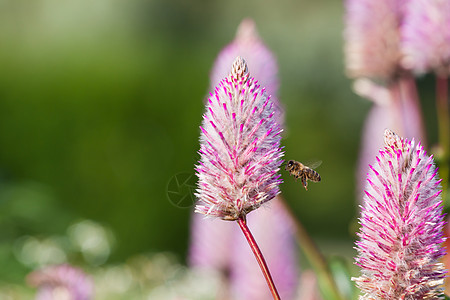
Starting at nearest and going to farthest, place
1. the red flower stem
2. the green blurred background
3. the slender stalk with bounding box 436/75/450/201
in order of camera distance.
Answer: the red flower stem → the slender stalk with bounding box 436/75/450/201 → the green blurred background

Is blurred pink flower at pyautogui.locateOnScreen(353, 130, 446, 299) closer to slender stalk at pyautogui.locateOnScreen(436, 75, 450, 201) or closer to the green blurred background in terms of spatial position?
slender stalk at pyautogui.locateOnScreen(436, 75, 450, 201)

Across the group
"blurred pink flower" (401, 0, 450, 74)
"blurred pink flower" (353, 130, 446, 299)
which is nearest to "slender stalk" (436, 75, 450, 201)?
"blurred pink flower" (401, 0, 450, 74)

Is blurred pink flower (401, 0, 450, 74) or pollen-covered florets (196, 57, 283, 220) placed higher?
blurred pink flower (401, 0, 450, 74)

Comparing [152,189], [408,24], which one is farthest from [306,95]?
[408,24]

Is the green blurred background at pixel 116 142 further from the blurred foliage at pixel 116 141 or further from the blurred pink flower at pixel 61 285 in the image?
the blurred pink flower at pixel 61 285

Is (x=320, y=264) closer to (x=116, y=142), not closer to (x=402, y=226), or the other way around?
(x=402, y=226)

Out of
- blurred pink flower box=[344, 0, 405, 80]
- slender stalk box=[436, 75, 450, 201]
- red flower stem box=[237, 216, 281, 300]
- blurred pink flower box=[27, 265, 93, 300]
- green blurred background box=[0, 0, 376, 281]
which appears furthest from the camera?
green blurred background box=[0, 0, 376, 281]

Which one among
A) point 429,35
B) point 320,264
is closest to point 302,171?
point 320,264
